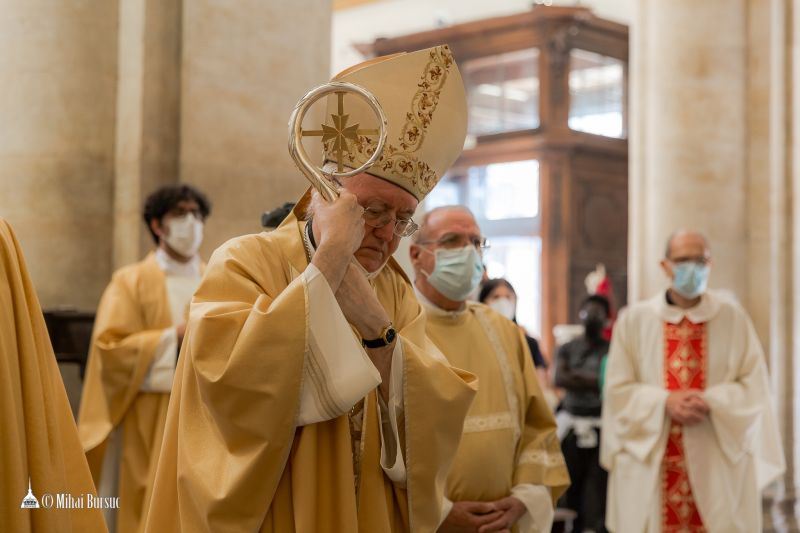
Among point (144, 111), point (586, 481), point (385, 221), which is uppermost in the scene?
point (144, 111)

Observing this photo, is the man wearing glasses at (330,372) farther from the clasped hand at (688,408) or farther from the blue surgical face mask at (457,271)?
the clasped hand at (688,408)

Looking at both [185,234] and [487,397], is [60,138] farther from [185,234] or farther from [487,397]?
[487,397]

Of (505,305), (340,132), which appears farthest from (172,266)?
(340,132)

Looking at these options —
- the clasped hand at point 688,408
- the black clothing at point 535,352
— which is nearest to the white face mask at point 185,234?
the clasped hand at point 688,408

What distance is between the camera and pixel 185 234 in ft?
16.3

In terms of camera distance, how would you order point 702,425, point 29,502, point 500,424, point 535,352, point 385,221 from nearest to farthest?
point 29,502
point 385,221
point 500,424
point 702,425
point 535,352

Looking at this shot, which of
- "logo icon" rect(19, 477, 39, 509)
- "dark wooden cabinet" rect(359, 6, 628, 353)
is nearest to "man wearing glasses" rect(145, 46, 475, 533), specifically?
"logo icon" rect(19, 477, 39, 509)

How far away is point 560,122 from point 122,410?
866 cm

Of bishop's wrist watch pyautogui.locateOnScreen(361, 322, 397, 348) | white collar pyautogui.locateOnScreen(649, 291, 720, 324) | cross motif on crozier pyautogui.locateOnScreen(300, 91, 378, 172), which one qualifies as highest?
cross motif on crozier pyautogui.locateOnScreen(300, 91, 378, 172)

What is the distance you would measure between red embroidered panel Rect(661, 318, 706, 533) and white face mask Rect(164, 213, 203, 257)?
253cm

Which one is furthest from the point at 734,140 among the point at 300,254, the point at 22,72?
the point at 300,254

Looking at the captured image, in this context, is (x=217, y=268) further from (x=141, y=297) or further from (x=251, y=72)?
(x=251, y=72)

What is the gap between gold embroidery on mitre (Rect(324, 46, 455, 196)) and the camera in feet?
8.70

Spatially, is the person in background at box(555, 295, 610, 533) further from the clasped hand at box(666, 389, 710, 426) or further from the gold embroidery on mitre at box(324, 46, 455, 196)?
the gold embroidery on mitre at box(324, 46, 455, 196)
